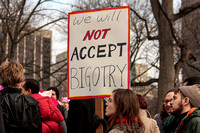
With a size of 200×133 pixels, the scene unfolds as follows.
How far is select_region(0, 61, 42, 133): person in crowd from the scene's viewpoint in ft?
10.9

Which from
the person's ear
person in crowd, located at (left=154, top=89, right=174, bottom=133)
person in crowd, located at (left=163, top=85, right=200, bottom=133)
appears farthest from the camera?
person in crowd, located at (left=154, top=89, right=174, bottom=133)

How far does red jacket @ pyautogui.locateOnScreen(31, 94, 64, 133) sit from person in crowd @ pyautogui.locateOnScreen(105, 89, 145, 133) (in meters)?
1.08

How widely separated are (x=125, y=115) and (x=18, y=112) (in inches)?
45.1

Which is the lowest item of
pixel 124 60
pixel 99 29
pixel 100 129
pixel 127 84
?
pixel 100 129

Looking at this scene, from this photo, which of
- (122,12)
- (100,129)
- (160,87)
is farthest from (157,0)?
(100,129)

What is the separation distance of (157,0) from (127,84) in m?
6.33

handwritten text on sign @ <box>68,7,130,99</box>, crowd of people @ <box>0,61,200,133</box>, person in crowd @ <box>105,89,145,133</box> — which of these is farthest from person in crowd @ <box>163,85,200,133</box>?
handwritten text on sign @ <box>68,7,130,99</box>

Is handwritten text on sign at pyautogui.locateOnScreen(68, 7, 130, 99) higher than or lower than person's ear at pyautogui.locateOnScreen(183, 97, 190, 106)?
higher

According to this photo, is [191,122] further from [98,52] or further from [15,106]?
[15,106]

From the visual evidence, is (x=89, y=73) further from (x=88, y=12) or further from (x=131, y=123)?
(x=131, y=123)

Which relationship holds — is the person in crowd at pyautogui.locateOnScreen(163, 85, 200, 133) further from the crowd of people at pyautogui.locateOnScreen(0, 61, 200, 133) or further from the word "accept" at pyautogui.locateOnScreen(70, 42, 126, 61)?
the word "accept" at pyautogui.locateOnScreen(70, 42, 126, 61)

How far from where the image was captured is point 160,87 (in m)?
9.97

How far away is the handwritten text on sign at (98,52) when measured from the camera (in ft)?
13.7

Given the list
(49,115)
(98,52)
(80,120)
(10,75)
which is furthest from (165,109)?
(10,75)
